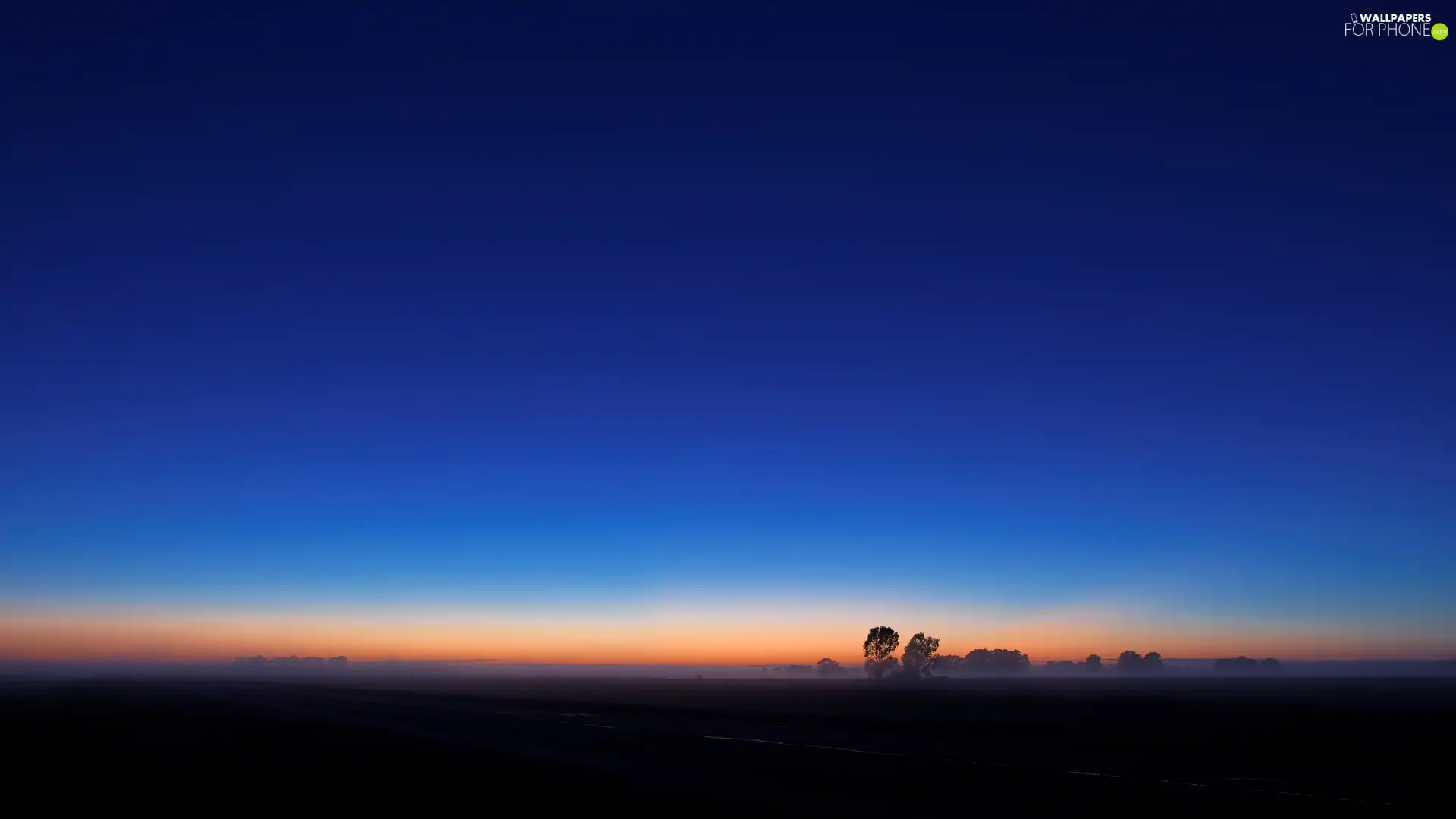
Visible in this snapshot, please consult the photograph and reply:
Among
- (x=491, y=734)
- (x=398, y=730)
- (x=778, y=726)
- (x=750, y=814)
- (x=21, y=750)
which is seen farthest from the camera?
(x=778, y=726)

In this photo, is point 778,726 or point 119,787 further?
point 778,726

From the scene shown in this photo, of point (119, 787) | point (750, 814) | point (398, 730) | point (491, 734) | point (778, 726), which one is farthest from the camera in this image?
point (778, 726)

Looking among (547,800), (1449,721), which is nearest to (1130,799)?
(547,800)

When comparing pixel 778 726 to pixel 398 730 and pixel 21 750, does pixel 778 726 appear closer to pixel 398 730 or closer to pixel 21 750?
pixel 398 730

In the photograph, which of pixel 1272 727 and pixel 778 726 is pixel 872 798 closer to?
pixel 778 726

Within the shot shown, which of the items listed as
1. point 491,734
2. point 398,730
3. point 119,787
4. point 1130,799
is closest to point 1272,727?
point 1130,799

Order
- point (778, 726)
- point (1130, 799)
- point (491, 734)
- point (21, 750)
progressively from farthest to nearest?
point (778, 726)
point (491, 734)
point (21, 750)
point (1130, 799)
